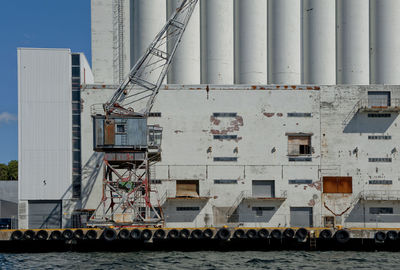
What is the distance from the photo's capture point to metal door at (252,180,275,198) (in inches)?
1665

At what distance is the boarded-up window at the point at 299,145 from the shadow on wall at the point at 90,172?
50.3 ft

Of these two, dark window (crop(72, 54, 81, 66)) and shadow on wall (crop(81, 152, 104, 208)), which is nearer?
shadow on wall (crop(81, 152, 104, 208))

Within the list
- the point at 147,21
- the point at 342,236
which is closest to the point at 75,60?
the point at 147,21

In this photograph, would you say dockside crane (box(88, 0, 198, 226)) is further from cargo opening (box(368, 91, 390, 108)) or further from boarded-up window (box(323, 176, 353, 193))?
cargo opening (box(368, 91, 390, 108))

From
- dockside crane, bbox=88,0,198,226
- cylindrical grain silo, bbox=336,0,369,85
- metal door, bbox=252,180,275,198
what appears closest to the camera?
dockside crane, bbox=88,0,198,226

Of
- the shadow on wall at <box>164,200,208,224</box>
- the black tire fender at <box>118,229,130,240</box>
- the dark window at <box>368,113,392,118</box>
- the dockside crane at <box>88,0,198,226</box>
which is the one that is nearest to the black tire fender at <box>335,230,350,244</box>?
the shadow on wall at <box>164,200,208,224</box>

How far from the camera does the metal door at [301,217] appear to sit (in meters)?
42.1

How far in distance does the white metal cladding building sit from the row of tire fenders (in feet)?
58.7

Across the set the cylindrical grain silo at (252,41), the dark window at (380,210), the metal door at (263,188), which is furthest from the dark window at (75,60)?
the dark window at (380,210)

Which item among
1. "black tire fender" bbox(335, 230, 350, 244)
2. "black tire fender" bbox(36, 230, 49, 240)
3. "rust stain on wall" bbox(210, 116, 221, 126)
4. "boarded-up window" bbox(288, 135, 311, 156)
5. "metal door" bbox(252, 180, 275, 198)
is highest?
"rust stain on wall" bbox(210, 116, 221, 126)

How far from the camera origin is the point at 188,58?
50.1 m

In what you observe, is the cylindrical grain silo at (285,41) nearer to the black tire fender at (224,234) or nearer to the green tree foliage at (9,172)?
the black tire fender at (224,234)

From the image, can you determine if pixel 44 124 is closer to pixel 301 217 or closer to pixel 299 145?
pixel 299 145

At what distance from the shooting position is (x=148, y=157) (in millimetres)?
41406
